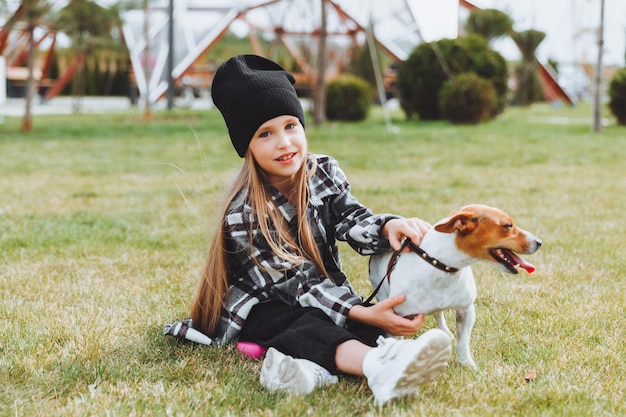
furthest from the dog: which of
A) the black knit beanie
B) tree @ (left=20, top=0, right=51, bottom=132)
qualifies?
A: tree @ (left=20, top=0, right=51, bottom=132)

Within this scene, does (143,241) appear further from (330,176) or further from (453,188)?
(453,188)

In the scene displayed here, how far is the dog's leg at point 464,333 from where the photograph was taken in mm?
2424

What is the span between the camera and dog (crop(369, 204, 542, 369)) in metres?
2.21

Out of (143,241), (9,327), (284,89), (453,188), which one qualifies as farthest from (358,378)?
(453,188)

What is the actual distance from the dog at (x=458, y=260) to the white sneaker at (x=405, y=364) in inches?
7.9

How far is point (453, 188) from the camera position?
6680 mm

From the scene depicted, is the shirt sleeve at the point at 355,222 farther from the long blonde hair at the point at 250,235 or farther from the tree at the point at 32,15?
the tree at the point at 32,15

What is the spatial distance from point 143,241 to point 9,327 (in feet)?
5.64

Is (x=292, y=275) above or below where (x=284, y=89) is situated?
below

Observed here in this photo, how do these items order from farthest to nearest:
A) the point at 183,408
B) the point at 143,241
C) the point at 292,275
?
1. the point at 143,241
2. the point at 292,275
3. the point at 183,408

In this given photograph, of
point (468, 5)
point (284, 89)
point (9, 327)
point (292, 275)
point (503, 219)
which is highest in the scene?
point (468, 5)

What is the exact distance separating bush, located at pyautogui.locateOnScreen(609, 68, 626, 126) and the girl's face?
513 inches

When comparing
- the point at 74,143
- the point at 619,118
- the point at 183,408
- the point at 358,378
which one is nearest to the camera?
the point at 183,408

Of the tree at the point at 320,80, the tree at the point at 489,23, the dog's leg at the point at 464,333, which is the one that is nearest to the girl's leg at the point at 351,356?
the dog's leg at the point at 464,333
